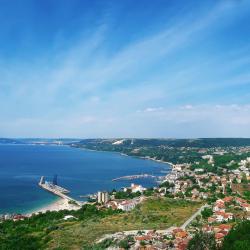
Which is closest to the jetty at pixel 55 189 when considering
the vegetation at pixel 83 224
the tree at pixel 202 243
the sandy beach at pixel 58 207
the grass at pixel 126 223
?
the sandy beach at pixel 58 207

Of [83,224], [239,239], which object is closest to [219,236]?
[239,239]

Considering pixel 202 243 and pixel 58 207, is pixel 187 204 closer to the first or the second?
pixel 58 207

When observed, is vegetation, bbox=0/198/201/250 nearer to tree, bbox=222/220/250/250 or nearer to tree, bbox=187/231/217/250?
tree, bbox=187/231/217/250

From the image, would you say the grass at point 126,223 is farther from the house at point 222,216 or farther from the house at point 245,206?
the house at point 245,206

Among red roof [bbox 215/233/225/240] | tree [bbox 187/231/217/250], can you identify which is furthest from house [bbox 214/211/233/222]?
tree [bbox 187/231/217/250]

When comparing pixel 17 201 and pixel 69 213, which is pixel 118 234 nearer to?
pixel 69 213

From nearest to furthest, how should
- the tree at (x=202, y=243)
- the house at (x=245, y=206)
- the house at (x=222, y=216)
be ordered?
the tree at (x=202, y=243)
the house at (x=222, y=216)
the house at (x=245, y=206)
